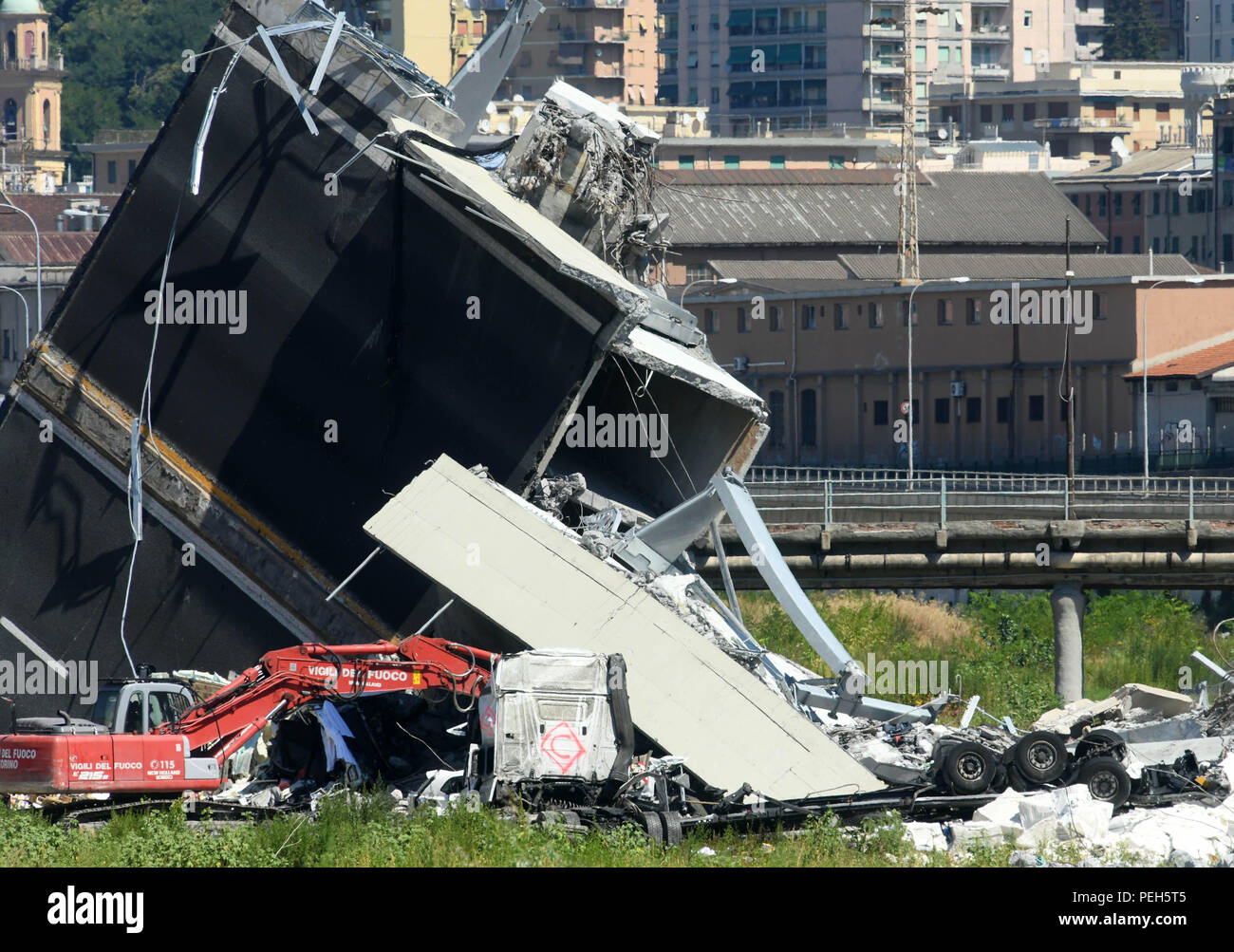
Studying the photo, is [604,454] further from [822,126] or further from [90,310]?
[822,126]

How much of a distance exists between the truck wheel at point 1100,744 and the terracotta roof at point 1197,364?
169 ft

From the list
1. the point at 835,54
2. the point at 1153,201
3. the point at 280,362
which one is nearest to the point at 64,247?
the point at 280,362

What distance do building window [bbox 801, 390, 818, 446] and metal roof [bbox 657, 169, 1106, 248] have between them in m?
16.7

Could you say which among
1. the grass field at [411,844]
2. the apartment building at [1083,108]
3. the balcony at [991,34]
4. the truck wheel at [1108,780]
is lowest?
the grass field at [411,844]

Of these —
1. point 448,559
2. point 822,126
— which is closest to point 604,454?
point 448,559

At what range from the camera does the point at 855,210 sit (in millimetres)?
97938

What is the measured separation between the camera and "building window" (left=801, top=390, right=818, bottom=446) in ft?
256

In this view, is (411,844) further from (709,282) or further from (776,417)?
(709,282)

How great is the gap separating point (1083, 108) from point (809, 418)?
216ft

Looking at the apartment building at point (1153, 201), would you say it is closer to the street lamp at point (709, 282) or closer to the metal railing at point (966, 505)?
the street lamp at point (709, 282)

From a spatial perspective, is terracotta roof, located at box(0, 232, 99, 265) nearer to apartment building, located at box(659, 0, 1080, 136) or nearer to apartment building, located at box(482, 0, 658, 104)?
apartment building, located at box(482, 0, 658, 104)

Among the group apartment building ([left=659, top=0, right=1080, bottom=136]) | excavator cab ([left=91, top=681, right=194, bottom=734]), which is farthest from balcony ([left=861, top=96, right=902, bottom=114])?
excavator cab ([left=91, top=681, right=194, bottom=734])

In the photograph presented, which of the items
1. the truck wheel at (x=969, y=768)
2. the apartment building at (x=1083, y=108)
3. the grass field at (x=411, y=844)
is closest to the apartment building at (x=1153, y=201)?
the apartment building at (x=1083, y=108)

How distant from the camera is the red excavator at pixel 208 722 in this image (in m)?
18.6
